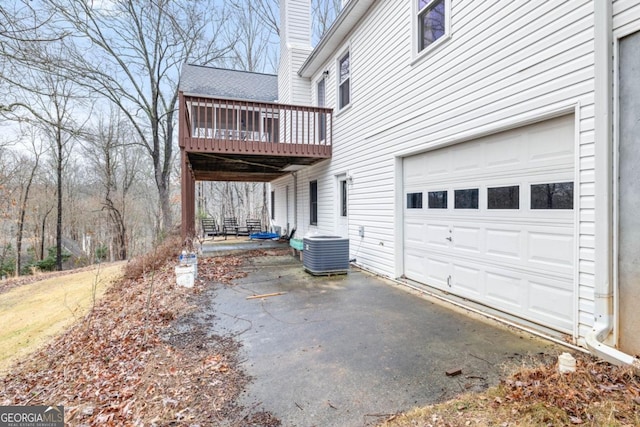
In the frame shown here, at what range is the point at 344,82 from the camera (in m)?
8.45

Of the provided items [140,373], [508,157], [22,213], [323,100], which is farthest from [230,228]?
[508,157]

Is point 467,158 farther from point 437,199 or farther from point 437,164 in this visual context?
point 437,199

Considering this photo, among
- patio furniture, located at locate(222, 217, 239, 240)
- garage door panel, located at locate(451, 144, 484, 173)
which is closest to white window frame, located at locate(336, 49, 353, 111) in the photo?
garage door panel, located at locate(451, 144, 484, 173)

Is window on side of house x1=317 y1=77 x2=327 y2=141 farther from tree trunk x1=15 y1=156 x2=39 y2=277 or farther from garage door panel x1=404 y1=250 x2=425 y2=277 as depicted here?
tree trunk x1=15 y1=156 x2=39 y2=277

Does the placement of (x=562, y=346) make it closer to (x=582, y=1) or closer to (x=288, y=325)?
(x=288, y=325)

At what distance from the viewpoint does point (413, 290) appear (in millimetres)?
5387

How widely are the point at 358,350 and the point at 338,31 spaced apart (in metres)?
7.53

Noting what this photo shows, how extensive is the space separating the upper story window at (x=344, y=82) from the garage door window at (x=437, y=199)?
3917 mm

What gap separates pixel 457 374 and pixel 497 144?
287 centimetres

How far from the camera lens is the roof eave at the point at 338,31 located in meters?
6.94

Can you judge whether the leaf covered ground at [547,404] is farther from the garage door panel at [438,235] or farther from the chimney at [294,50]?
the chimney at [294,50]

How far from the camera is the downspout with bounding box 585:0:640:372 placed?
2.71 meters

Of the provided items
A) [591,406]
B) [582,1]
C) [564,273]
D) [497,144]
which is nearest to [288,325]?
[591,406]
